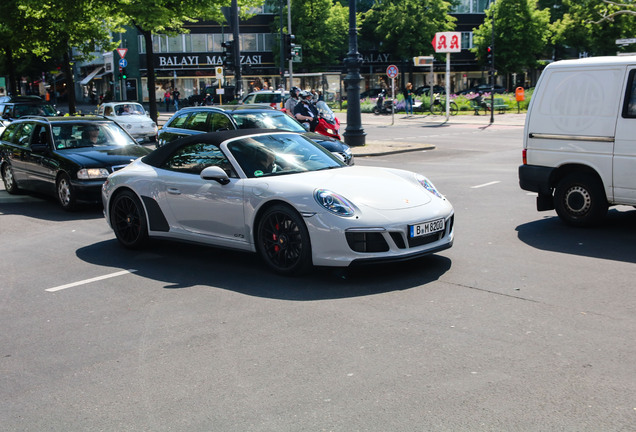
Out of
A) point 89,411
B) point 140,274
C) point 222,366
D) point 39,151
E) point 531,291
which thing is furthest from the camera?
point 39,151

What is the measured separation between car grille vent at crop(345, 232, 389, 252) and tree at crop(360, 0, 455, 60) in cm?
6696

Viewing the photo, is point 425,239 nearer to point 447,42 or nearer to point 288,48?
point 288,48

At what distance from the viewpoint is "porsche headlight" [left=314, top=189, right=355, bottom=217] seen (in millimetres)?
6480

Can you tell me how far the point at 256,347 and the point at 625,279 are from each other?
3500mm

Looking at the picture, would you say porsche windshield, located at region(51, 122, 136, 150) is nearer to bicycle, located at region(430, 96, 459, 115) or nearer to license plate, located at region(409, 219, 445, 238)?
license plate, located at region(409, 219, 445, 238)

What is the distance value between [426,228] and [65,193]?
22.7 ft

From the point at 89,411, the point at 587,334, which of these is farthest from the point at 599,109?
the point at 89,411

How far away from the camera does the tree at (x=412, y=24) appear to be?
70.8 m

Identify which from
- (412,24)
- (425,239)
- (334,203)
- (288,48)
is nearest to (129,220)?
(334,203)

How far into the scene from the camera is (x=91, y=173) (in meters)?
11.3

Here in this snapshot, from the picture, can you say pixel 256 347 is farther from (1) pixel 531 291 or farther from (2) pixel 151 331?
(1) pixel 531 291

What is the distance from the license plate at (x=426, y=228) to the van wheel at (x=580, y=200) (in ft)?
9.25

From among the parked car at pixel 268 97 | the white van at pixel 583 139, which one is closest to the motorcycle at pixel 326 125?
the white van at pixel 583 139

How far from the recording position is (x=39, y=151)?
12.2m
